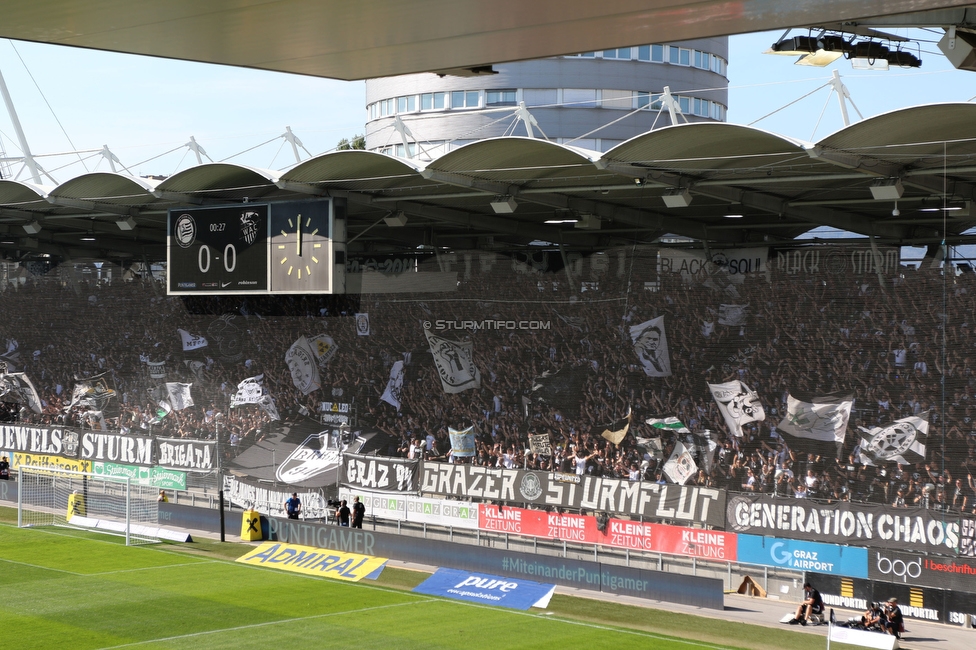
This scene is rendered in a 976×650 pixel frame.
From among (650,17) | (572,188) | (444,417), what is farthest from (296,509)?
(650,17)

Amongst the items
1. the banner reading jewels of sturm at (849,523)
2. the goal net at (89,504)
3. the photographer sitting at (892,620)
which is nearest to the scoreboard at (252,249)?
the goal net at (89,504)

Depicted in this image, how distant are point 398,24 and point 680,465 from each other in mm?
16490

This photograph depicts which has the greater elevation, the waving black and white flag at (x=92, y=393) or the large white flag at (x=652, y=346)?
the large white flag at (x=652, y=346)

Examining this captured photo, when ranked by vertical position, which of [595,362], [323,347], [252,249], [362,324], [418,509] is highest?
[252,249]

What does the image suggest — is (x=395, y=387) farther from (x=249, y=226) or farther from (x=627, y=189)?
(x=627, y=189)

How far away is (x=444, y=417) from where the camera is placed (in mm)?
21656

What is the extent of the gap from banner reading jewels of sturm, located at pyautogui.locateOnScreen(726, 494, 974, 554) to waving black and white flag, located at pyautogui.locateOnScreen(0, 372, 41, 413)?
65.3ft

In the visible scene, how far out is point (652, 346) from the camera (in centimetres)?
1911

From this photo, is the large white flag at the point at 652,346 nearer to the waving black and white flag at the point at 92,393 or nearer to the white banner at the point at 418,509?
the white banner at the point at 418,509

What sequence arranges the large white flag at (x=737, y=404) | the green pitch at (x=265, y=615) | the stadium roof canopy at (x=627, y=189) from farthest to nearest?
the large white flag at (x=737, y=404)
the stadium roof canopy at (x=627, y=189)
the green pitch at (x=265, y=615)

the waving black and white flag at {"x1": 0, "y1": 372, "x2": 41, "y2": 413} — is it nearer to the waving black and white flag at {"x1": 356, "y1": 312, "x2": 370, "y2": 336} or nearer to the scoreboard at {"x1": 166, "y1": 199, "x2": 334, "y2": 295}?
the scoreboard at {"x1": 166, "y1": 199, "x2": 334, "y2": 295}

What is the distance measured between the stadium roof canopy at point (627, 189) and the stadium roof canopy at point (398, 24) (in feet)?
39.6

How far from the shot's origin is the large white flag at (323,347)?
23312mm

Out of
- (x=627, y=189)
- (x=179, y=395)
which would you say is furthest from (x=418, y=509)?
(x=179, y=395)
